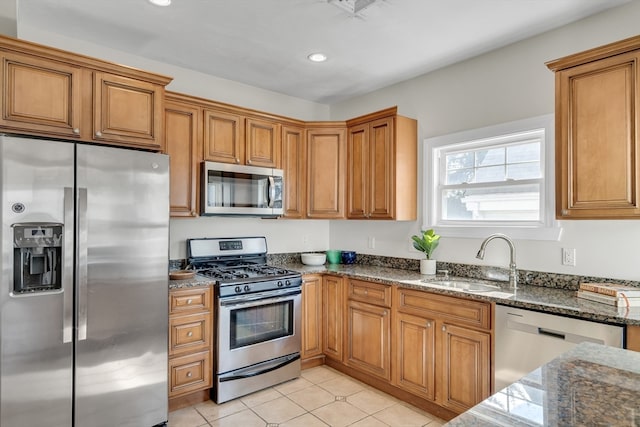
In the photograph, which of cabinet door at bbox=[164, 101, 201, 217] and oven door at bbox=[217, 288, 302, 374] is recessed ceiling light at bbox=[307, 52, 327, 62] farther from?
oven door at bbox=[217, 288, 302, 374]

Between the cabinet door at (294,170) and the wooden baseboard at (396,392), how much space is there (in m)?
1.49

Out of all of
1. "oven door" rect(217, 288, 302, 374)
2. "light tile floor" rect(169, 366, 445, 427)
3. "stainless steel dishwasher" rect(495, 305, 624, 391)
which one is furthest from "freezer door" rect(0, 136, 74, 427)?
"stainless steel dishwasher" rect(495, 305, 624, 391)

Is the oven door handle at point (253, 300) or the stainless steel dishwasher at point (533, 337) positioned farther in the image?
the oven door handle at point (253, 300)

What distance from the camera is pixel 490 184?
3.11 meters

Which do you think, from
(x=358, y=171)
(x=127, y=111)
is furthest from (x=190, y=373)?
(x=358, y=171)

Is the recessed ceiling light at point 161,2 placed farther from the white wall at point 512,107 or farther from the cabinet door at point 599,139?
the cabinet door at point 599,139

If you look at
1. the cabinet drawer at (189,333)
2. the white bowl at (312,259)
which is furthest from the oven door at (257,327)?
the white bowl at (312,259)

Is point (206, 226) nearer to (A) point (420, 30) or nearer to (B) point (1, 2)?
(B) point (1, 2)

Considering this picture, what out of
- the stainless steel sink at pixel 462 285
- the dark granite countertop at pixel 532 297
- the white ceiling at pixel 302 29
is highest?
the white ceiling at pixel 302 29

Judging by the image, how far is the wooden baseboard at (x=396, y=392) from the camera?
8.71ft

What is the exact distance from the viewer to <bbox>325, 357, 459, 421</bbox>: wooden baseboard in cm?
265

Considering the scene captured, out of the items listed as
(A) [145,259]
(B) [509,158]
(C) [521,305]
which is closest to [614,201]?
(C) [521,305]

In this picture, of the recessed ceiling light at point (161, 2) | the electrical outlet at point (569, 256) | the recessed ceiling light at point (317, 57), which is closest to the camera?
the recessed ceiling light at point (161, 2)

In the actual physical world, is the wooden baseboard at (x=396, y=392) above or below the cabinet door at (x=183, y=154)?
below
